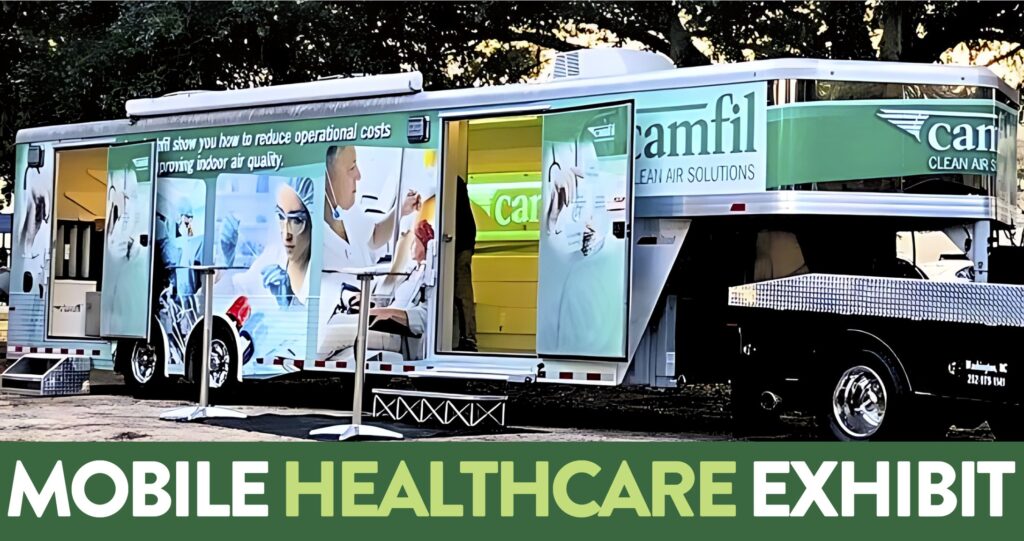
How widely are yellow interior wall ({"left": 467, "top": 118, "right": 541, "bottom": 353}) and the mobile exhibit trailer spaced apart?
0.02 meters

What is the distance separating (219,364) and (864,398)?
6839mm

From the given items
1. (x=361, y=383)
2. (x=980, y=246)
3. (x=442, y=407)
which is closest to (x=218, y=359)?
(x=442, y=407)

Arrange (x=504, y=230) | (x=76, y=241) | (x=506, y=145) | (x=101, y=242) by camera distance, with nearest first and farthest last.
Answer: (x=506, y=145) → (x=504, y=230) → (x=76, y=241) → (x=101, y=242)

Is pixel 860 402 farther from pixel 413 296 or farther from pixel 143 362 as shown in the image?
pixel 143 362

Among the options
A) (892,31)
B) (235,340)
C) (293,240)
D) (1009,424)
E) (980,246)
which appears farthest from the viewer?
(892,31)

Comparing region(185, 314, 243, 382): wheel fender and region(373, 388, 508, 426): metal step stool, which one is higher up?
region(185, 314, 243, 382): wheel fender

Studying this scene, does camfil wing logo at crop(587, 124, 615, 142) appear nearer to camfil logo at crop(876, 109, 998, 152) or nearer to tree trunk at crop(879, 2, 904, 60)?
camfil logo at crop(876, 109, 998, 152)

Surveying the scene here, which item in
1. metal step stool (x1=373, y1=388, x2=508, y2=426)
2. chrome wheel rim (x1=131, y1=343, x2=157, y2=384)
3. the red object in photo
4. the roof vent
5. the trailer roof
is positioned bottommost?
metal step stool (x1=373, y1=388, x2=508, y2=426)

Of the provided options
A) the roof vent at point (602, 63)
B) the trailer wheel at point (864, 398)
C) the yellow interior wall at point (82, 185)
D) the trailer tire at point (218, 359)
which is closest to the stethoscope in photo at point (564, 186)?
the roof vent at point (602, 63)

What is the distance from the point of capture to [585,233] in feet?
40.1

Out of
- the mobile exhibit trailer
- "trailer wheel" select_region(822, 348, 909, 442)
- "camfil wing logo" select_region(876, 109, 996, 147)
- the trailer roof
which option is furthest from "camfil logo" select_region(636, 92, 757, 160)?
"trailer wheel" select_region(822, 348, 909, 442)

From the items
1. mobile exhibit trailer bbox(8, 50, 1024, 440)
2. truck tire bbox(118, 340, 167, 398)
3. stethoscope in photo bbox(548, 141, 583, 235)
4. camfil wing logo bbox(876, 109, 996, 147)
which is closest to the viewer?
mobile exhibit trailer bbox(8, 50, 1024, 440)

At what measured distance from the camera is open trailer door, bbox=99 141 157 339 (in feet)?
51.7

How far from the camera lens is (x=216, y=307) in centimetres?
1534
